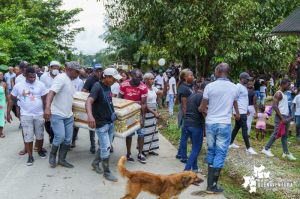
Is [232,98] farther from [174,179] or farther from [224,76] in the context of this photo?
[174,179]

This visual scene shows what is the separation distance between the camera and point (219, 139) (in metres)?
4.00

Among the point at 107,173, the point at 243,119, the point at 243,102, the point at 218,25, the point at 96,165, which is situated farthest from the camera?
the point at 218,25

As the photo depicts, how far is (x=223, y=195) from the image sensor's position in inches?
160

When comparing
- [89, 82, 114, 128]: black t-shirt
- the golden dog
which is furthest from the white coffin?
the golden dog

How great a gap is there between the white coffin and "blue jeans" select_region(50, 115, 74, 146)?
0.70ft

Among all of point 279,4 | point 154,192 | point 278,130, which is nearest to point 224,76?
point 154,192

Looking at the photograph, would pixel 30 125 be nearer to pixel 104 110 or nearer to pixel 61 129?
pixel 61 129

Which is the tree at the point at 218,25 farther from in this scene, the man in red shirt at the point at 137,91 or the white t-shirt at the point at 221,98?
the white t-shirt at the point at 221,98

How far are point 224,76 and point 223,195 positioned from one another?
1910 mm

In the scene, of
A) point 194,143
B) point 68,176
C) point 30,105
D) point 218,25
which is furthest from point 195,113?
point 218,25

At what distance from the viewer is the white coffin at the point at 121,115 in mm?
4633

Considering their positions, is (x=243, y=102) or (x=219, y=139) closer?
(x=219, y=139)

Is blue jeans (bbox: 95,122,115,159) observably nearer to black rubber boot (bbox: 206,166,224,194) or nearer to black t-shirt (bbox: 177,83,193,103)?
black t-shirt (bbox: 177,83,193,103)

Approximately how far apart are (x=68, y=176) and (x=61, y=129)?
851mm
